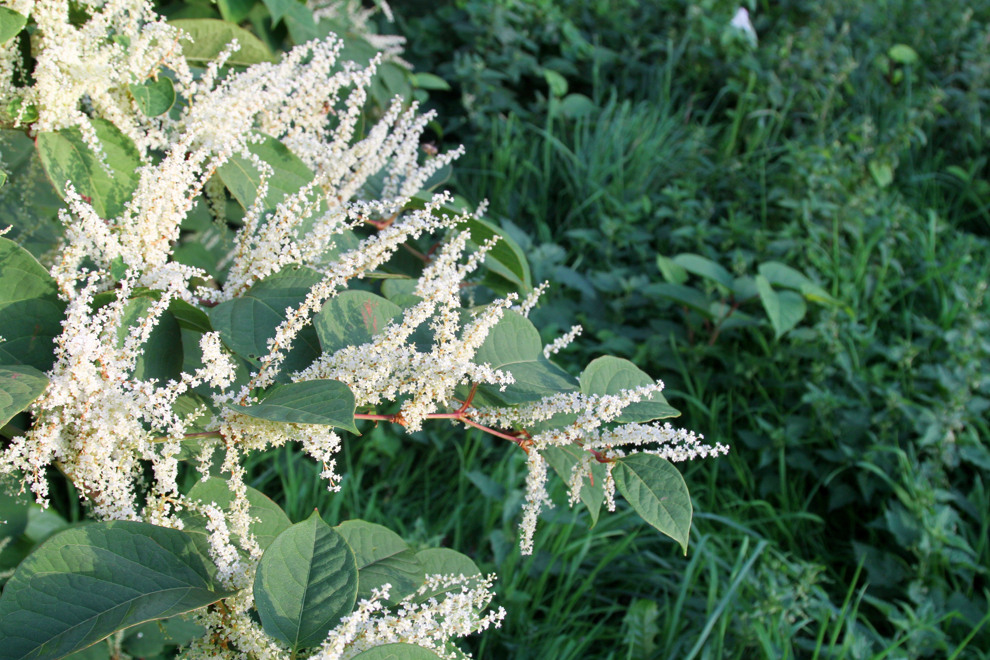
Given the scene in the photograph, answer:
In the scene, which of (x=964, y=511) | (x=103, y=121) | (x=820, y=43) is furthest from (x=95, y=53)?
(x=820, y=43)

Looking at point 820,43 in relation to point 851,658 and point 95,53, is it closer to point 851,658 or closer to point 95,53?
point 851,658

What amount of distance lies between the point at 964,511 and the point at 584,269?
179 centimetres

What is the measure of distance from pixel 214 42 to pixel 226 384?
80 centimetres

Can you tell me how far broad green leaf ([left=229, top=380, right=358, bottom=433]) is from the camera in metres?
0.77

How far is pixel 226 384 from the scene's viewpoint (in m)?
0.88

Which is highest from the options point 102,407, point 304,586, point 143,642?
point 102,407

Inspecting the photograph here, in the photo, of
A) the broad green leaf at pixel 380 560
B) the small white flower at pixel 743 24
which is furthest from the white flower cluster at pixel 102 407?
the small white flower at pixel 743 24

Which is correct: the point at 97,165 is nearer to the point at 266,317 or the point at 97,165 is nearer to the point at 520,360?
the point at 266,317

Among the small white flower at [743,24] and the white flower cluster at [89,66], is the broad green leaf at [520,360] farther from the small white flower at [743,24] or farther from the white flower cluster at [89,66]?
the small white flower at [743,24]

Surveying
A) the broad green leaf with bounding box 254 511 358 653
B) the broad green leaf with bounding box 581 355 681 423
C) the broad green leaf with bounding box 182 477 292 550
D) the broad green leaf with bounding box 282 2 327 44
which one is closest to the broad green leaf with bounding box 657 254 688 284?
the broad green leaf with bounding box 282 2 327 44

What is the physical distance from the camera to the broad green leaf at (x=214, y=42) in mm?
1372

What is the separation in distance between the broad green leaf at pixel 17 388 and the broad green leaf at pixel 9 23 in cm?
44

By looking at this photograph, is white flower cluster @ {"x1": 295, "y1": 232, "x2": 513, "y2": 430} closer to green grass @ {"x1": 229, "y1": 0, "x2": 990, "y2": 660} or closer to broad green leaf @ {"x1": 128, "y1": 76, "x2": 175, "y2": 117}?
broad green leaf @ {"x1": 128, "y1": 76, "x2": 175, "y2": 117}

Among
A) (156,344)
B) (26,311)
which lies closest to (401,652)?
(156,344)
